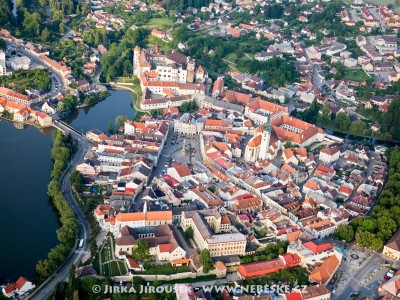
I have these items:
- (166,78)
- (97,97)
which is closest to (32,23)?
(97,97)

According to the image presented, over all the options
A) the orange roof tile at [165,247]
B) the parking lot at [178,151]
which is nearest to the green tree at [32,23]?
the parking lot at [178,151]

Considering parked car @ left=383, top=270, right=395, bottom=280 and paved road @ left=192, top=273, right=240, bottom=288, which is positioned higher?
parked car @ left=383, top=270, right=395, bottom=280

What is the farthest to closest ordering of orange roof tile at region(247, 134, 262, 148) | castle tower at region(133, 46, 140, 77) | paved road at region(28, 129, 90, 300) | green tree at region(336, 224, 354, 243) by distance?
castle tower at region(133, 46, 140, 77)
orange roof tile at region(247, 134, 262, 148)
green tree at region(336, 224, 354, 243)
paved road at region(28, 129, 90, 300)

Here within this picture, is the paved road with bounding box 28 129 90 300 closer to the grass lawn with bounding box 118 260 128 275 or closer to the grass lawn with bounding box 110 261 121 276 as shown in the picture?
the grass lawn with bounding box 110 261 121 276

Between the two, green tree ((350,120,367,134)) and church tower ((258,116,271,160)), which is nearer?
church tower ((258,116,271,160))

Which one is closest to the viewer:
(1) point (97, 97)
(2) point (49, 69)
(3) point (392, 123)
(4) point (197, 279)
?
(4) point (197, 279)

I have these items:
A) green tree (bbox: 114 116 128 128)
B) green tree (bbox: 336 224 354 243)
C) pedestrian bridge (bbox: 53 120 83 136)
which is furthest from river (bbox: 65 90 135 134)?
green tree (bbox: 336 224 354 243)

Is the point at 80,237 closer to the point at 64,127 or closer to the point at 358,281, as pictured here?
the point at 358,281
